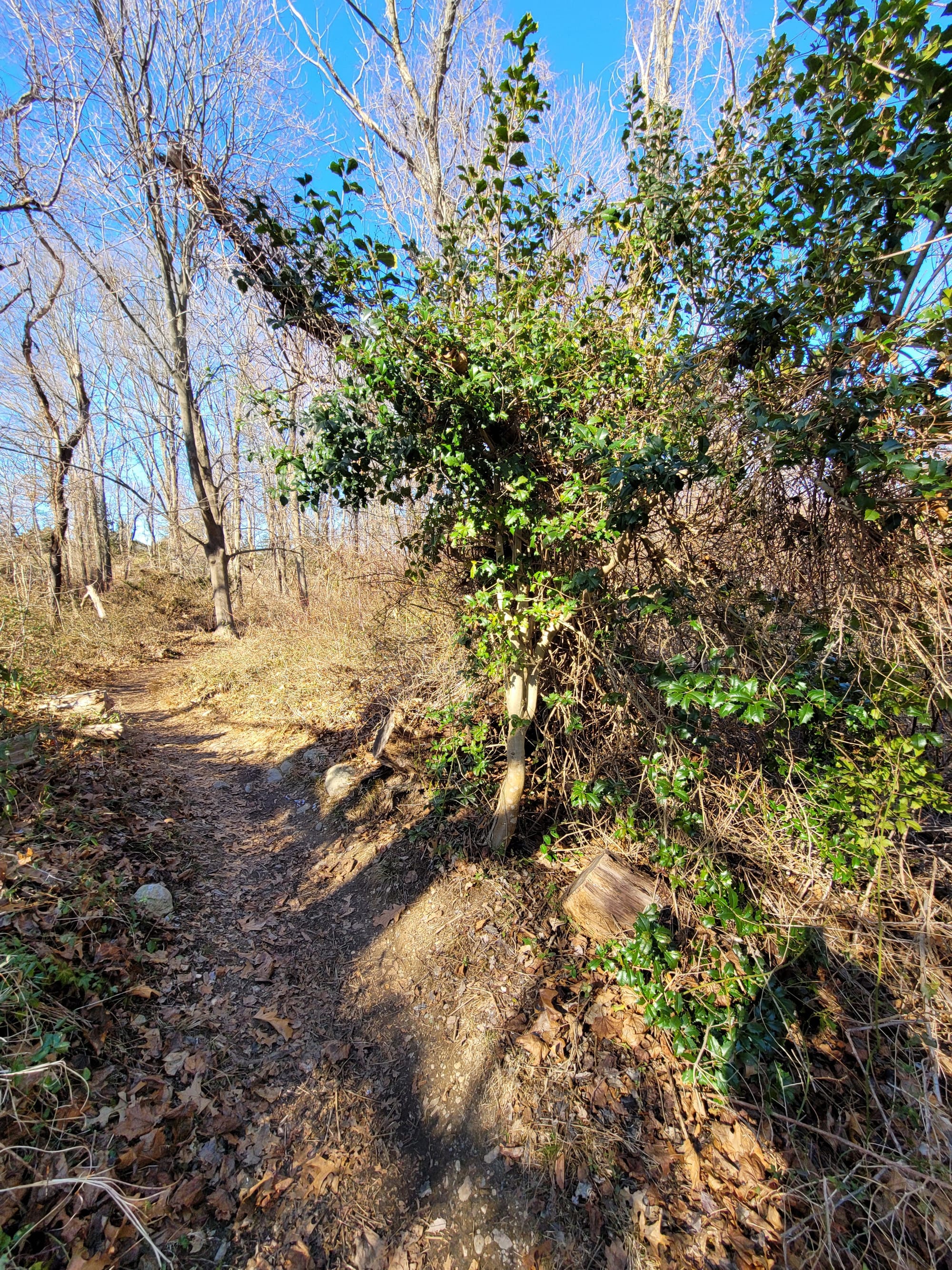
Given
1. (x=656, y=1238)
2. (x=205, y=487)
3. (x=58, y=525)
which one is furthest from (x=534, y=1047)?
(x=58, y=525)

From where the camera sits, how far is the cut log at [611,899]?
2.88 m

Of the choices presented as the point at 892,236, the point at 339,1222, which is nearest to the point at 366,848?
the point at 339,1222

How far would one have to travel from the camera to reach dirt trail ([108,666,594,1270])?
2.04 metres

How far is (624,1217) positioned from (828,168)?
464cm

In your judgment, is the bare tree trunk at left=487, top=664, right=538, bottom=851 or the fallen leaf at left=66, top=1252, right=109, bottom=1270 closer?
the fallen leaf at left=66, top=1252, right=109, bottom=1270

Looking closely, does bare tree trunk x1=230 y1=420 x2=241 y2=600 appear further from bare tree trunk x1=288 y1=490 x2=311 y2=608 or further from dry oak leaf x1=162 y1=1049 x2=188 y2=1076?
dry oak leaf x1=162 y1=1049 x2=188 y2=1076

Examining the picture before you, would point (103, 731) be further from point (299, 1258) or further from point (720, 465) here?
point (720, 465)

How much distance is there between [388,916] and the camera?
140 inches

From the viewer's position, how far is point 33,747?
3930mm

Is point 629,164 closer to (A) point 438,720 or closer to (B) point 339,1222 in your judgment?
(A) point 438,720

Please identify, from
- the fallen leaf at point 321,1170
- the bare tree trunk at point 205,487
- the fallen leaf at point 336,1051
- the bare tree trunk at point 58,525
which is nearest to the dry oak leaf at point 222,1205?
the fallen leaf at point 321,1170

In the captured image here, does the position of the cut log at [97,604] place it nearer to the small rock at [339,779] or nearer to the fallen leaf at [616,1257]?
the small rock at [339,779]

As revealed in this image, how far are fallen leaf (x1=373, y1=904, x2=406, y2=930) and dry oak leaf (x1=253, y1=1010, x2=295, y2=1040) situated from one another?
780 millimetres

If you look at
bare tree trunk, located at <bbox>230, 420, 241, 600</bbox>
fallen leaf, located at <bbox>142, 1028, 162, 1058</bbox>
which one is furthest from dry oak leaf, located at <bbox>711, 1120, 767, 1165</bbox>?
bare tree trunk, located at <bbox>230, 420, 241, 600</bbox>
